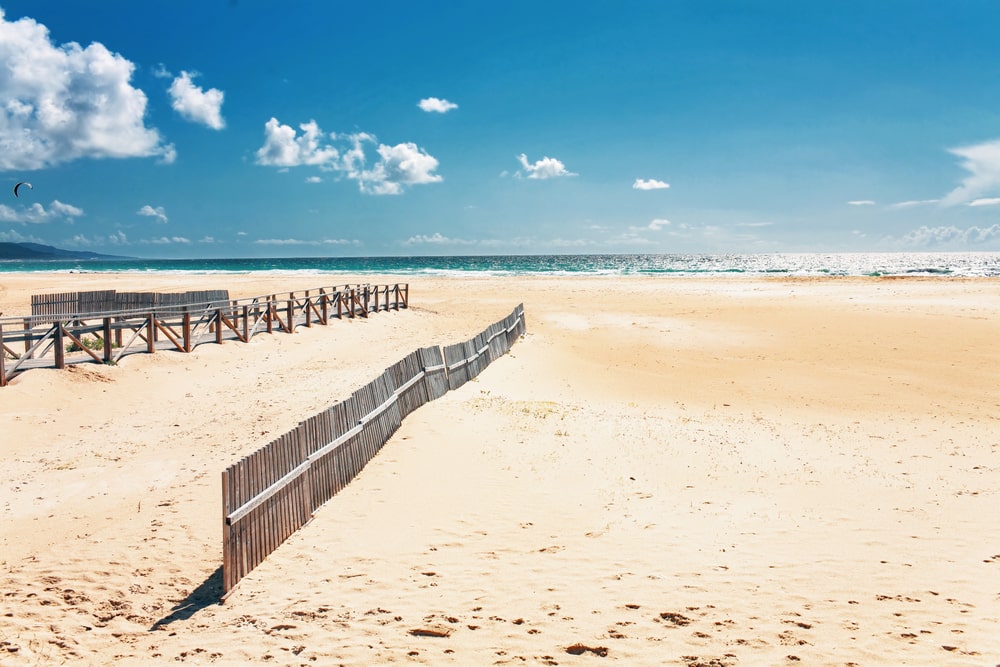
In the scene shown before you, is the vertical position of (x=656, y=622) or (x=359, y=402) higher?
(x=359, y=402)

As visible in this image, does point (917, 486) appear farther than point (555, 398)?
No

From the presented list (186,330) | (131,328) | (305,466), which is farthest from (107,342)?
(305,466)

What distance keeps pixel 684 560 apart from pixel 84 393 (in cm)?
1217

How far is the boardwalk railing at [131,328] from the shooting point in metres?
14.2

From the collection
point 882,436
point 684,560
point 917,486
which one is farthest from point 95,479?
point 882,436

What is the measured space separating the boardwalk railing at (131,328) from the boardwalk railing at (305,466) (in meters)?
7.71

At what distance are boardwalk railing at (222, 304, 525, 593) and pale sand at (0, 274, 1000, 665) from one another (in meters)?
0.26

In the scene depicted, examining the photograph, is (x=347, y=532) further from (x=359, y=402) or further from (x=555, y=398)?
(x=555, y=398)

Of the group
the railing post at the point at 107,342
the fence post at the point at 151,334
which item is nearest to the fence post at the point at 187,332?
the fence post at the point at 151,334

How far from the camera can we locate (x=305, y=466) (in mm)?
7551

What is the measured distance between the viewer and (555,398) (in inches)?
591

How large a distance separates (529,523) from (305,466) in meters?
2.60

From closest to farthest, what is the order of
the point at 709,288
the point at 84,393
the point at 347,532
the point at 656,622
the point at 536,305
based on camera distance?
the point at 656,622 → the point at 347,532 → the point at 84,393 → the point at 536,305 → the point at 709,288

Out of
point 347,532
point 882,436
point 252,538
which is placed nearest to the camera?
point 252,538
